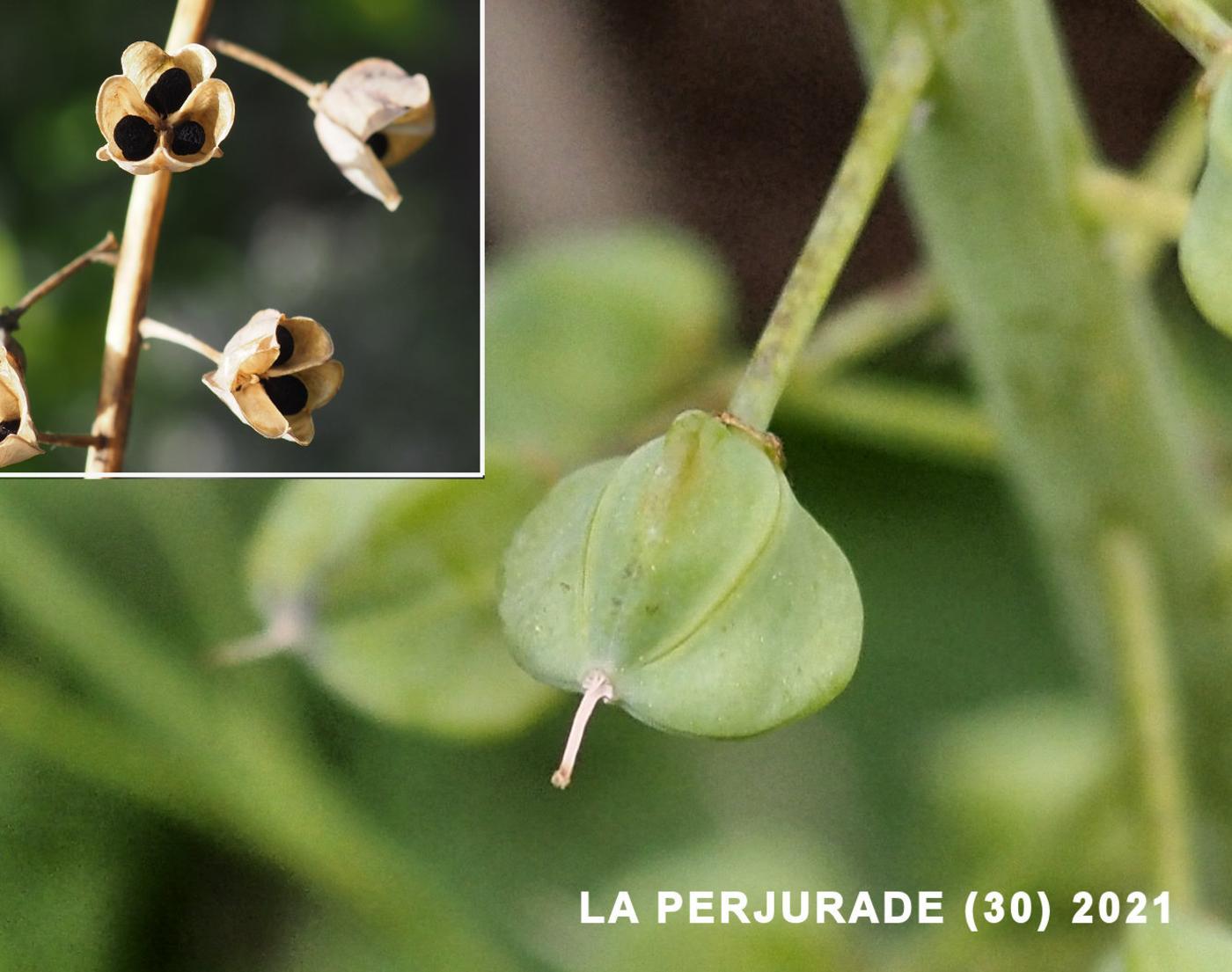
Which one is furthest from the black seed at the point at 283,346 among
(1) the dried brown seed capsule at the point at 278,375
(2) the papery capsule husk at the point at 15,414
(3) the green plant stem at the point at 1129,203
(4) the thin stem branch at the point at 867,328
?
(3) the green plant stem at the point at 1129,203

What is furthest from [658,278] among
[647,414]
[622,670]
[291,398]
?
[622,670]

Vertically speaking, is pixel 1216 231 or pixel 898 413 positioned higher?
pixel 898 413

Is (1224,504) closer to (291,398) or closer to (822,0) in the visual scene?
(822,0)

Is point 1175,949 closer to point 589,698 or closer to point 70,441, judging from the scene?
point 589,698

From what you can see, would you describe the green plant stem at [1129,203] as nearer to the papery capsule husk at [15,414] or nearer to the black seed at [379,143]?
the black seed at [379,143]

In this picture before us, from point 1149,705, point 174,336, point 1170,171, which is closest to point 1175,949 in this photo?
point 1149,705
